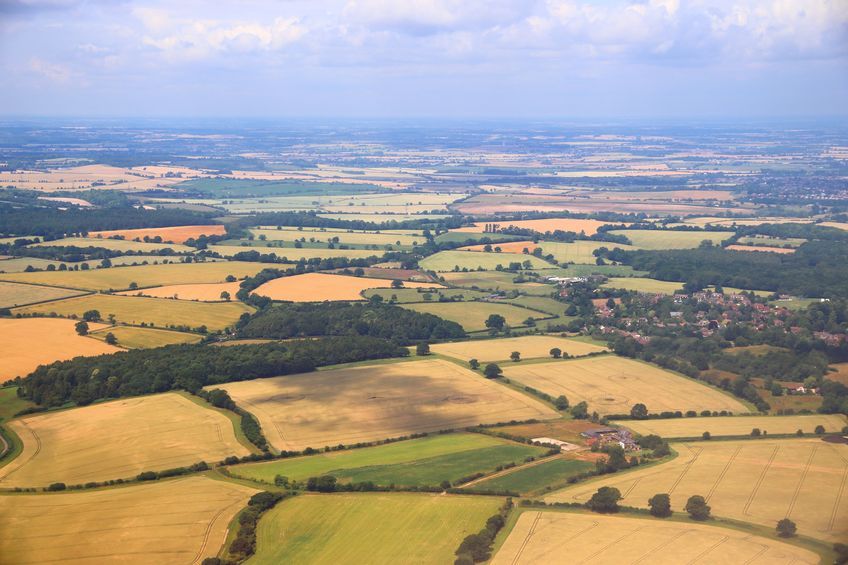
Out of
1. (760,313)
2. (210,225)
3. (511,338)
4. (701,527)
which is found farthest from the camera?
(210,225)

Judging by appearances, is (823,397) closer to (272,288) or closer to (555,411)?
(555,411)

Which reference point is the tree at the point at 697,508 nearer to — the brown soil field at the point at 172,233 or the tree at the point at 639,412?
the tree at the point at 639,412

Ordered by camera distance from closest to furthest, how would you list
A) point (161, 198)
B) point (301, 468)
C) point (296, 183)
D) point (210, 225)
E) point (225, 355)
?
point (301, 468) → point (225, 355) → point (210, 225) → point (161, 198) → point (296, 183)

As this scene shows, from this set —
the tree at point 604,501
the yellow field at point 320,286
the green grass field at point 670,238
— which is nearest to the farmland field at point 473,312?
the yellow field at point 320,286

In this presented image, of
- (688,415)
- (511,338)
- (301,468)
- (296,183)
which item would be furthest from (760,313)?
(296,183)

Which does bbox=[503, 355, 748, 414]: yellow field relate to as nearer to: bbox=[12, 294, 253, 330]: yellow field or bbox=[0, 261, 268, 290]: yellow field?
bbox=[12, 294, 253, 330]: yellow field

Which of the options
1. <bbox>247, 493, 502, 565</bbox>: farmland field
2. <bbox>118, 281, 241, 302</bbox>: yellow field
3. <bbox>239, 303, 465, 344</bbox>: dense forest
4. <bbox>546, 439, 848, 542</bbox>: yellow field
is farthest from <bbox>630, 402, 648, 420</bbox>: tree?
<bbox>118, 281, 241, 302</bbox>: yellow field

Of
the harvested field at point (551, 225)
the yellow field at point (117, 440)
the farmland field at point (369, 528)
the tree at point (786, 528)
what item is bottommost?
the harvested field at point (551, 225)

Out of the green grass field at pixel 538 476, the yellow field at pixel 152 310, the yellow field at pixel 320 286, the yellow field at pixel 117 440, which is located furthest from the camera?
the yellow field at pixel 320 286
